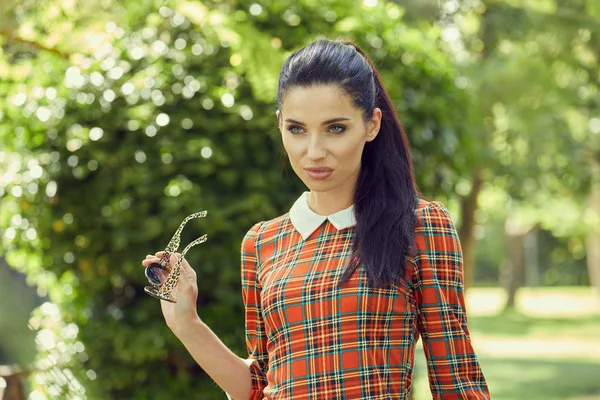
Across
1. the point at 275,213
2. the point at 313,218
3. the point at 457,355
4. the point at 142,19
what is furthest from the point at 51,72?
the point at 457,355

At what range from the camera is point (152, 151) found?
4.52 m

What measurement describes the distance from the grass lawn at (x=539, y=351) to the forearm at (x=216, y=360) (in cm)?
366

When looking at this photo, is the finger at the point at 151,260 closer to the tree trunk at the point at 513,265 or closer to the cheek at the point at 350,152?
the cheek at the point at 350,152

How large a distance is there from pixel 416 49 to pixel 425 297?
3.17m

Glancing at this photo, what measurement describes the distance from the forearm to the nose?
43 cm

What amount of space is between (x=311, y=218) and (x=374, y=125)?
0.80 ft

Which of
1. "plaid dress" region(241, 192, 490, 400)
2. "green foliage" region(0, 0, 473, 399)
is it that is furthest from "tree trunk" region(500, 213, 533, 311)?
"plaid dress" region(241, 192, 490, 400)

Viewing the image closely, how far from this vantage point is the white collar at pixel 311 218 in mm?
2105

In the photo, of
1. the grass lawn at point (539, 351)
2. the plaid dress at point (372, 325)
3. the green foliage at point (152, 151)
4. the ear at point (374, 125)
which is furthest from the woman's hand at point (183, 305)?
the grass lawn at point (539, 351)

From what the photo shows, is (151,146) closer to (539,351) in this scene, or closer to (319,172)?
(319,172)

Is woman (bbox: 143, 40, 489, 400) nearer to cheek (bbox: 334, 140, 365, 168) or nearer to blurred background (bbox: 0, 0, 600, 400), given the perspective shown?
cheek (bbox: 334, 140, 365, 168)

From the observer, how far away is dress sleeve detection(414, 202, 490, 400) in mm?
1947

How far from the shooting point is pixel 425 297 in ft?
6.43

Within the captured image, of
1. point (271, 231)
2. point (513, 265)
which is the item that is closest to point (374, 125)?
point (271, 231)
